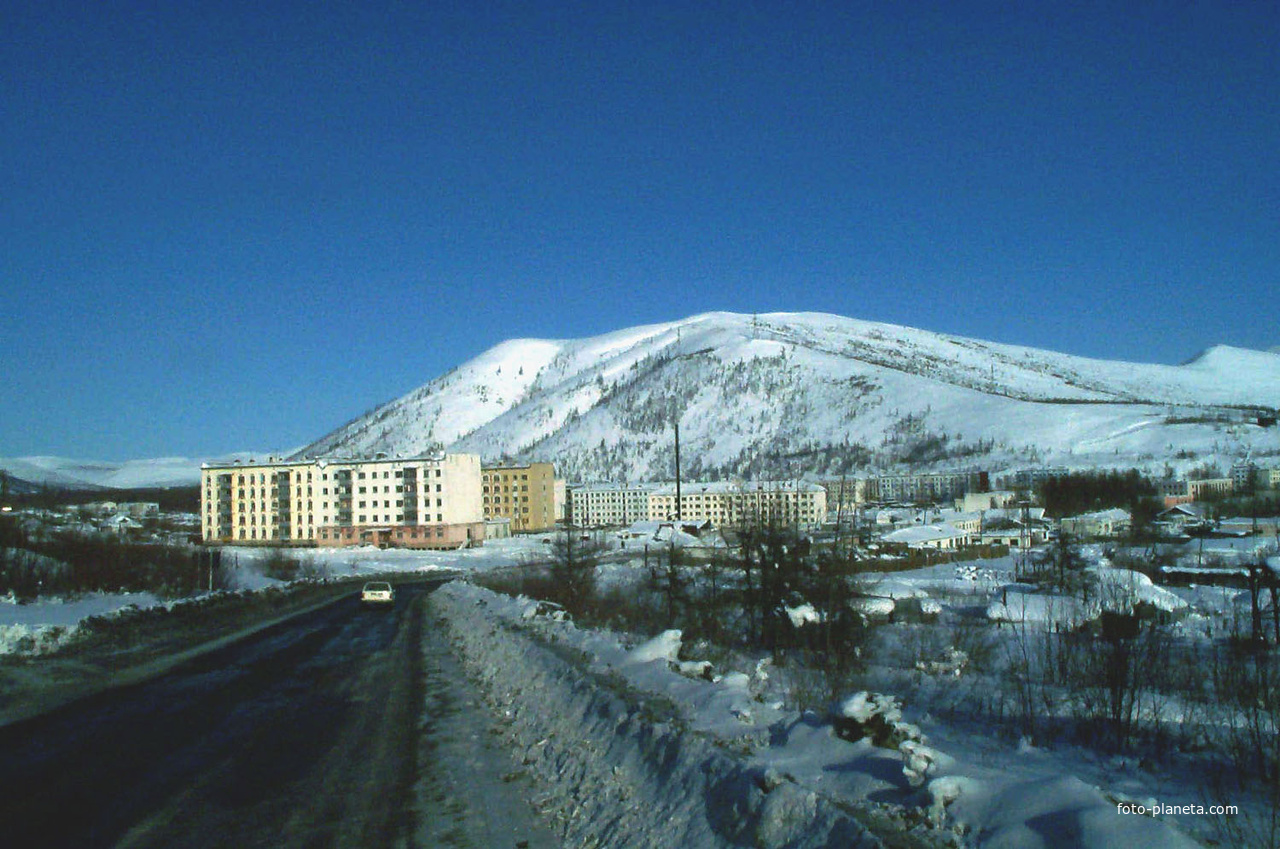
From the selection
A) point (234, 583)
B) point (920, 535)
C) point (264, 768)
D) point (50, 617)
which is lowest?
point (920, 535)

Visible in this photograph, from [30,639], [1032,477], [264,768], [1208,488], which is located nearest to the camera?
[264,768]

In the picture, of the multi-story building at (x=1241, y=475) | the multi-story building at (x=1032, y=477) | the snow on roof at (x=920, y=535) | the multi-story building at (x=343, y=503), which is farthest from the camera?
A: the multi-story building at (x=1032, y=477)

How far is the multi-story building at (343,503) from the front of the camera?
108m

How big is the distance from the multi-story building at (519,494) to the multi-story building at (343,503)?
27.4m

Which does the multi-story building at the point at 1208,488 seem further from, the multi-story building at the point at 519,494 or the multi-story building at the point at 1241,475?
the multi-story building at the point at 519,494

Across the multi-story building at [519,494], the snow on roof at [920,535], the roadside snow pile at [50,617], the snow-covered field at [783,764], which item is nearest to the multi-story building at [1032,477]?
the snow on roof at [920,535]

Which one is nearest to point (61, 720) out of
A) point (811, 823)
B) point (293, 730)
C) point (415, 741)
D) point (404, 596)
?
point (293, 730)

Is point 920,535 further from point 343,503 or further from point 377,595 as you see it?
point 343,503

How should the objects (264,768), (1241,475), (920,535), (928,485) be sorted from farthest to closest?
(928,485) < (1241,475) < (920,535) < (264,768)

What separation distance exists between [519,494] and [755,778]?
136892mm

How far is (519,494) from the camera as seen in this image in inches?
5571

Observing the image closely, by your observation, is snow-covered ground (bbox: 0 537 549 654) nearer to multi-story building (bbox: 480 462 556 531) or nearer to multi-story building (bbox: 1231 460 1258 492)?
multi-story building (bbox: 480 462 556 531)

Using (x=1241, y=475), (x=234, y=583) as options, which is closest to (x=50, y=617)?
(x=234, y=583)

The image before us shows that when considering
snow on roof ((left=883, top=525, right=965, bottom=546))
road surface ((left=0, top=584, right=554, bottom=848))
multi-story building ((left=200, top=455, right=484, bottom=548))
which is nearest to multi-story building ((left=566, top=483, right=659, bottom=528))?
multi-story building ((left=200, top=455, right=484, bottom=548))
